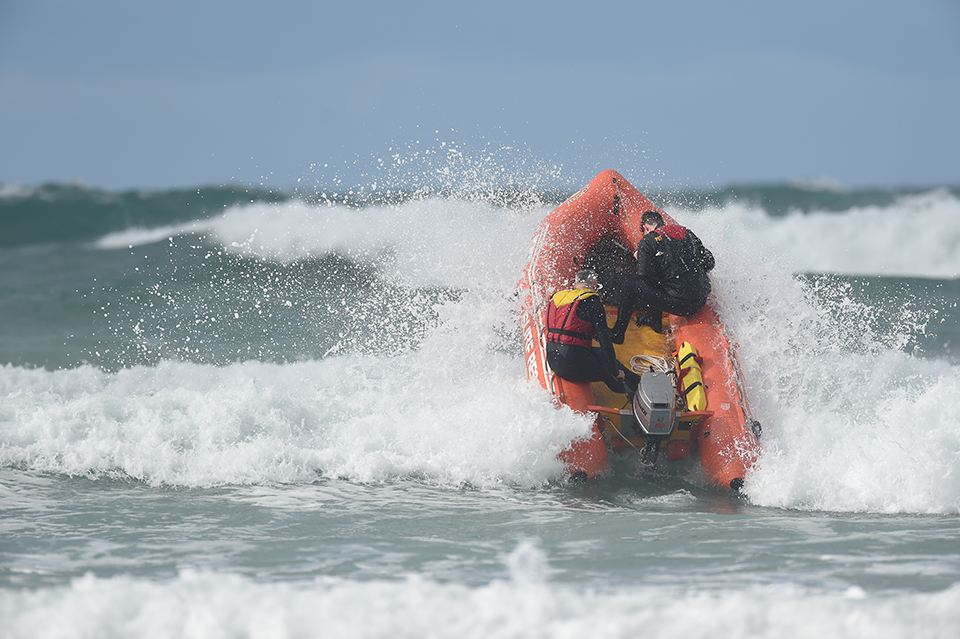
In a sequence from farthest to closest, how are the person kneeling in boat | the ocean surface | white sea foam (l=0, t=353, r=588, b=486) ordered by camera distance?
the person kneeling in boat → white sea foam (l=0, t=353, r=588, b=486) → the ocean surface

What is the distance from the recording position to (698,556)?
3.08 meters

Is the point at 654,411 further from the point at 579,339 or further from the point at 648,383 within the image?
the point at 579,339

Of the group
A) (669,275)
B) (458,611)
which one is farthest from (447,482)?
(669,275)

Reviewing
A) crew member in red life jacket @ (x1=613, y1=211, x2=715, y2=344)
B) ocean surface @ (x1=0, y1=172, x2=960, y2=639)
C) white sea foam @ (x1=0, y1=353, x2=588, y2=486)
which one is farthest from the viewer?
crew member in red life jacket @ (x1=613, y1=211, x2=715, y2=344)

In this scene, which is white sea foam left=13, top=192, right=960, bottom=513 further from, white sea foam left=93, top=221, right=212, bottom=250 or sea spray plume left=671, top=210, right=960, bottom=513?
white sea foam left=93, top=221, right=212, bottom=250

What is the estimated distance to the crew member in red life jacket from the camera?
475cm

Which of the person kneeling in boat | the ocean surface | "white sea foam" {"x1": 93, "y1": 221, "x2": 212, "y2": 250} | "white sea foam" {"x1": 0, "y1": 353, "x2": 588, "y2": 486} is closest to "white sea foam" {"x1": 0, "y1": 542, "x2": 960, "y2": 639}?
the ocean surface

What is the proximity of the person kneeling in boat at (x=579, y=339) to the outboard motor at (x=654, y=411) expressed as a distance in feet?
0.82

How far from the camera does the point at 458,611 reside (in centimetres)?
265

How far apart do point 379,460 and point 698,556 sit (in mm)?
1722

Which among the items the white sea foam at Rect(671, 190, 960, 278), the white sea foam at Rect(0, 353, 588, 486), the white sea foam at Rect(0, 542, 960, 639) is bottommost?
the white sea foam at Rect(0, 542, 960, 639)

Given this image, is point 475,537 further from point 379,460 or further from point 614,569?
point 379,460

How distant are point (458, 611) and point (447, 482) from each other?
1.43 metres

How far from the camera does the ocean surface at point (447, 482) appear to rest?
8.73 feet
